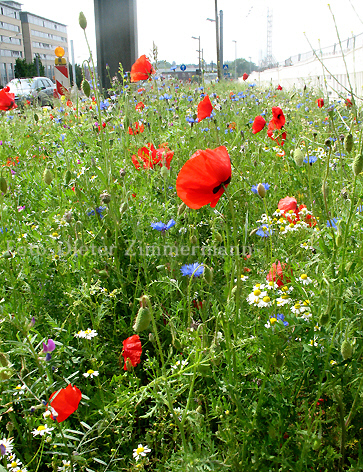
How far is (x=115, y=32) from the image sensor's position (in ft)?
26.3

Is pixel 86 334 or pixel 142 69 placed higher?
pixel 142 69

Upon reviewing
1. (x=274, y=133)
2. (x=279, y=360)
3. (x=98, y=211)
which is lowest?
(x=279, y=360)

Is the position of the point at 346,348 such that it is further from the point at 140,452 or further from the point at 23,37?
the point at 23,37

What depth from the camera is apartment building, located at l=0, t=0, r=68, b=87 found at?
211 feet

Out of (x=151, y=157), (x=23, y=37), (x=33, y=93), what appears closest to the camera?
(x=151, y=157)

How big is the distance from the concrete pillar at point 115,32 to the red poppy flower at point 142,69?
4815 millimetres

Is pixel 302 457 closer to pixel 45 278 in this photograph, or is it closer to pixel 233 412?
pixel 233 412

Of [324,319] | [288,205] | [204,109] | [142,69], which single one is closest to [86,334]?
[324,319]

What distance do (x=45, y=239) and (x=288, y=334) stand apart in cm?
124

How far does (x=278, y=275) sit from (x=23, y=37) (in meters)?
85.6

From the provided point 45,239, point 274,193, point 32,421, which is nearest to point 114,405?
point 32,421

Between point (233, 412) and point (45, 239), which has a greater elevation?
point (45, 239)

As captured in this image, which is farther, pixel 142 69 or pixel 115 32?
pixel 115 32

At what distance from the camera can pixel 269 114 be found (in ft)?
16.5
